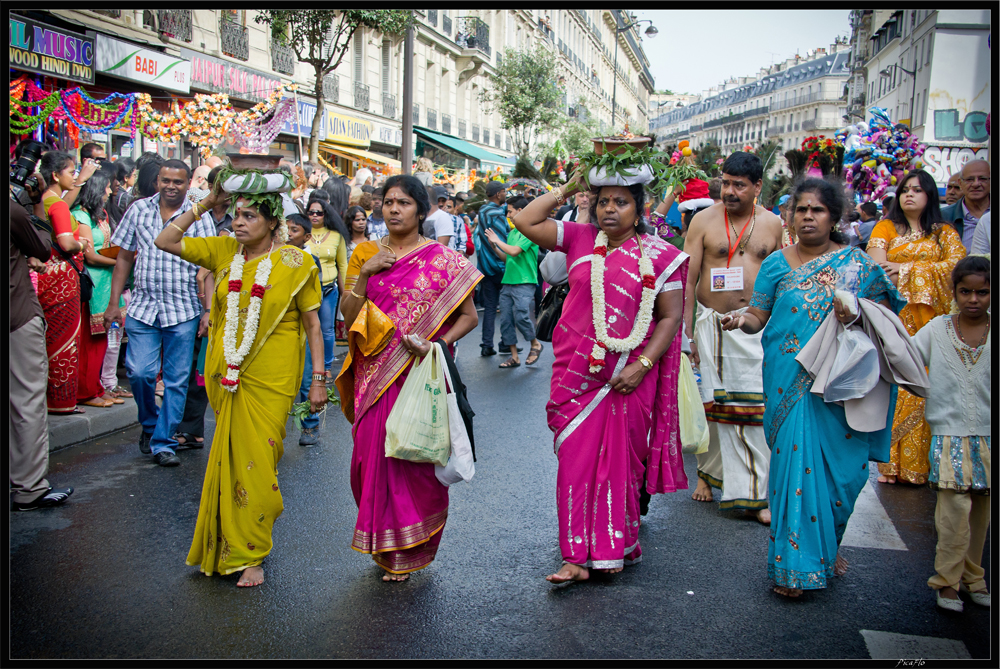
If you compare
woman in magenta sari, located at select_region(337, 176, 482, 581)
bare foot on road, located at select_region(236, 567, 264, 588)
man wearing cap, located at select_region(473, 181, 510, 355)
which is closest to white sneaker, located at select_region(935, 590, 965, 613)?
woman in magenta sari, located at select_region(337, 176, 482, 581)

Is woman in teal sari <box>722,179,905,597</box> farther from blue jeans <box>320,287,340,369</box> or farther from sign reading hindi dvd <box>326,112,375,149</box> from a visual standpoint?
sign reading hindi dvd <box>326,112,375,149</box>

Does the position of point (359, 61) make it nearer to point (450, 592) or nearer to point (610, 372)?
point (610, 372)

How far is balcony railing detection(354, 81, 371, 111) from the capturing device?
2667 cm

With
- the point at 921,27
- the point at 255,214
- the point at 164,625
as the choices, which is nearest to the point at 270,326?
the point at 255,214

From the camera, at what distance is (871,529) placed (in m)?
4.88

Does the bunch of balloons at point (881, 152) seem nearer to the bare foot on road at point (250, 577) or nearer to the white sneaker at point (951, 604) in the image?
the white sneaker at point (951, 604)

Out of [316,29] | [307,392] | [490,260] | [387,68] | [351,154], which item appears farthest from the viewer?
[387,68]

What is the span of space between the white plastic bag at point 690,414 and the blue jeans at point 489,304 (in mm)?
5318

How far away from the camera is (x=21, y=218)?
4.51 m

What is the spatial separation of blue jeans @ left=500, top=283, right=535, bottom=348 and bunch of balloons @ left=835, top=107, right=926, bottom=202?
13.2 feet

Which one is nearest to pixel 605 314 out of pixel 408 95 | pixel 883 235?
pixel 883 235

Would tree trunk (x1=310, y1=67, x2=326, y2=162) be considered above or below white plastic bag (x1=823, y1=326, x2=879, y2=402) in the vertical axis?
above

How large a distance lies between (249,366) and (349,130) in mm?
22686

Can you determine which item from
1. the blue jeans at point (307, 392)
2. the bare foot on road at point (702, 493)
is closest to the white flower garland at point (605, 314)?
the bare foot on road at point (702, 493)
